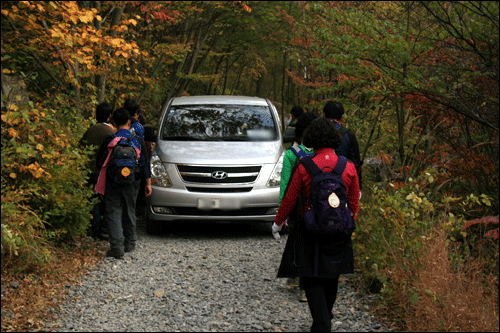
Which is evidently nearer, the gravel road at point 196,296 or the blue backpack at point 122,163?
the gravel road at point 196,296

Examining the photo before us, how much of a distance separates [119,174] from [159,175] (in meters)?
1.30

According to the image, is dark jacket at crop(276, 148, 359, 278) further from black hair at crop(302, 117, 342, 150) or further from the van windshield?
the van windshield

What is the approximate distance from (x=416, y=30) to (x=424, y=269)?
3417 millimetres

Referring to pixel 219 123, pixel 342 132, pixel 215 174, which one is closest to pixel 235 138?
pixel 219 123

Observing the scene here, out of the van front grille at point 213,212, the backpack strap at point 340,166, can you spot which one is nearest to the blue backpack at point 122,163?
the van front grille at point 213,212

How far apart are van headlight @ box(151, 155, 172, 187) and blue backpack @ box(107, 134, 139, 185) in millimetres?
1124

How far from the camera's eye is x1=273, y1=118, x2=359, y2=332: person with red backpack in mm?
3686

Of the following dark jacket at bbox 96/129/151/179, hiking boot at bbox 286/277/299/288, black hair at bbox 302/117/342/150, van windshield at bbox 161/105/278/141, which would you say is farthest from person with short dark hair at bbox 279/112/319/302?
van windshield at bbox 161/105/278/141

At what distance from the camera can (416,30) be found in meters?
6.73

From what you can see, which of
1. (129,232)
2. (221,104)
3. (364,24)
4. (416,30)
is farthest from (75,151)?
(416,30)

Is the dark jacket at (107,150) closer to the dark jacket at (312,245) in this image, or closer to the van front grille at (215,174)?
the van front grille at (215,174)

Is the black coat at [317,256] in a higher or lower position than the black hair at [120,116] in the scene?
lower

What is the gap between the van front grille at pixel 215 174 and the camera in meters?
7.60

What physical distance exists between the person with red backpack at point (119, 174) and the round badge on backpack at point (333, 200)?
3.50 meters
